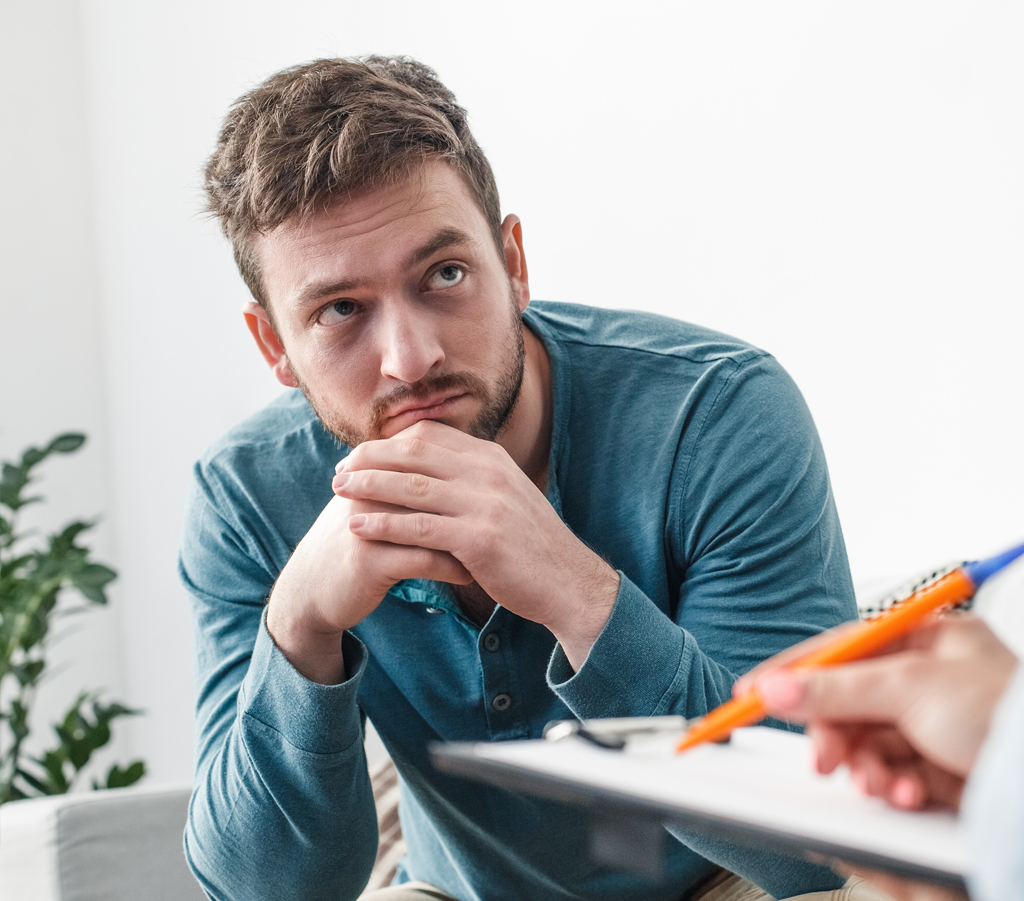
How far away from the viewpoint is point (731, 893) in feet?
3.58

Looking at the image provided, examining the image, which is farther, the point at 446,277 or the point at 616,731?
the point at 446,277

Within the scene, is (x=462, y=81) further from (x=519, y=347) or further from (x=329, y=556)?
(x=329, y=556)

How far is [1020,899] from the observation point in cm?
25

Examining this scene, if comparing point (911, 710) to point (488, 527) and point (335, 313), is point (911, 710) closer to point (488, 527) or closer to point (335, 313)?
point (488, 527)

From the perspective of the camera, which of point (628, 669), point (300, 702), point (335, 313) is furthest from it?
point (335, 313)

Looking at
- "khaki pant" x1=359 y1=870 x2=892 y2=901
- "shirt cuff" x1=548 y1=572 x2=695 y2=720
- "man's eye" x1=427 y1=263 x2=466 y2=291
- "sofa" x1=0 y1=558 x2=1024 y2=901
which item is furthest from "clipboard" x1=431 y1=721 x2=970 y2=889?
"sofa" x1=0 y1=558 x2=1024 y2=901

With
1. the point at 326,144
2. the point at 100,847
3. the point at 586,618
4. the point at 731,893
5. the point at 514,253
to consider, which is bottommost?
the point at 100,847

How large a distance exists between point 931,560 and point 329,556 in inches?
35.3

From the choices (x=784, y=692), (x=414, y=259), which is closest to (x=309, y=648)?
(x=414, y=259)

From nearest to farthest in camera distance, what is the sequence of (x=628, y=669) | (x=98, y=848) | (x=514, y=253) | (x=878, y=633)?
(x=878, y=633) < (x=628, y=669) < (x=514, y=253) < (x=98, y=848)

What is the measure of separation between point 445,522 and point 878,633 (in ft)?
1.60

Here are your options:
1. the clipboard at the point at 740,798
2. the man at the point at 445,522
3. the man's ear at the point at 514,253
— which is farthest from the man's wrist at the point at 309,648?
the clipboard at the point at 740,798

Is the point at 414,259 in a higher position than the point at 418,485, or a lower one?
higher

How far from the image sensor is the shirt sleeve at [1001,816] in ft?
0.83
